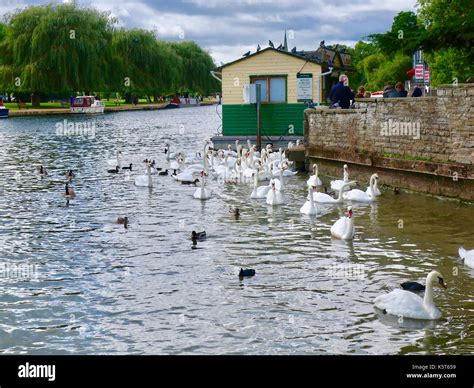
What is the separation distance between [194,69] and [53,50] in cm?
5248

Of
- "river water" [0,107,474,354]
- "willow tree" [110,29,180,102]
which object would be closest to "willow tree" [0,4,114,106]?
"willow tree" [110,29,180,102]

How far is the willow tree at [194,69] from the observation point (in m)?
125

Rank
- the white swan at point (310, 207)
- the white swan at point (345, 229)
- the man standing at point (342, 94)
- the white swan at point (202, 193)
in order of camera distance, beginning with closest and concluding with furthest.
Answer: the white swan at point (345, 229) → the white swan at point (310, 207) → the white swan at point (202, 193) → the man standing at point (342, 94)

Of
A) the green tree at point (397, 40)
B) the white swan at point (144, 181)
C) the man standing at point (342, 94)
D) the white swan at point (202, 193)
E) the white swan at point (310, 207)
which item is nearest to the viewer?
the white swan at point (310, 207)

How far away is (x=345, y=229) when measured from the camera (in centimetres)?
1510

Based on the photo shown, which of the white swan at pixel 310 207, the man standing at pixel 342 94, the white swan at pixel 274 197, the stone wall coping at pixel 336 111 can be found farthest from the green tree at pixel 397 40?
the white swan at pixel 310 207

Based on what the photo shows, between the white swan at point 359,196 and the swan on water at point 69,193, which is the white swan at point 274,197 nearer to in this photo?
the white swan at point 359,196

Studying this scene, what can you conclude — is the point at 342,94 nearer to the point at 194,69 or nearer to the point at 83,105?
the point at 83,105

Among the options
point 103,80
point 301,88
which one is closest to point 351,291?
point 301,88

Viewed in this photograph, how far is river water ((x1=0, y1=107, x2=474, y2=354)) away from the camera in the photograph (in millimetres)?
9469

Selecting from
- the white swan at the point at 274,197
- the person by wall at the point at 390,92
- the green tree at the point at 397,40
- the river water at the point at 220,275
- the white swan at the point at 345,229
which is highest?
the green tree at the point at 397,40

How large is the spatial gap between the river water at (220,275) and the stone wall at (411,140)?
784 millimetres
